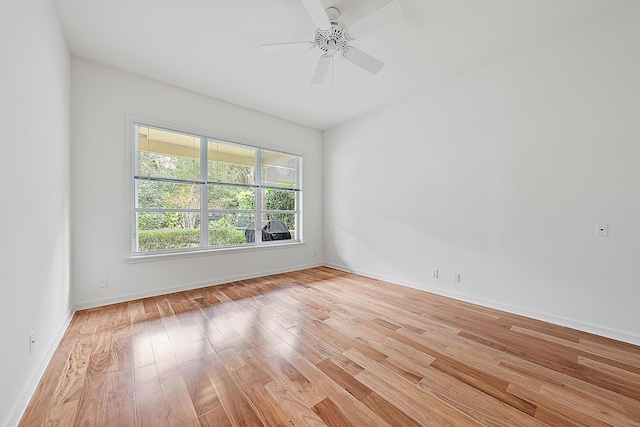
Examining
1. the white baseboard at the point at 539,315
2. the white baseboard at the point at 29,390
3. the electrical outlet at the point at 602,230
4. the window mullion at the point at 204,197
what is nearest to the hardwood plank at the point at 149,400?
the white baseboard at the point at 29,390

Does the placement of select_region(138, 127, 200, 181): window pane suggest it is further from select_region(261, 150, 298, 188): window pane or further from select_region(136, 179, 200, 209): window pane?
select_region(261, 150, 298, 188): window pane

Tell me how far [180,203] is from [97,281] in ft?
4.31

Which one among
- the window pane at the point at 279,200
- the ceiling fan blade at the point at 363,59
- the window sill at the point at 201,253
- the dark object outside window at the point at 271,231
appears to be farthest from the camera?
the window pane at the point at 279,200

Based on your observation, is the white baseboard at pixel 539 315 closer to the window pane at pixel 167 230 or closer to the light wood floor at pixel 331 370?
the light wood floor at pixel 331 370

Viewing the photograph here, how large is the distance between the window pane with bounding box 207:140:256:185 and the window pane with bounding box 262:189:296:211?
A: 38 cm

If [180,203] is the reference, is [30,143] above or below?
above

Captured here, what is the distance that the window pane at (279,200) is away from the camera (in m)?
4.59

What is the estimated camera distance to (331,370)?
69.5 inches

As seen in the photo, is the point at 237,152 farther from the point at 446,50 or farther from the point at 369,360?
the point at 369,360

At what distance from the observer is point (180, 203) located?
3631mm

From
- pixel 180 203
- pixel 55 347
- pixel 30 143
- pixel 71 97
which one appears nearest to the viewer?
pixel 30 143

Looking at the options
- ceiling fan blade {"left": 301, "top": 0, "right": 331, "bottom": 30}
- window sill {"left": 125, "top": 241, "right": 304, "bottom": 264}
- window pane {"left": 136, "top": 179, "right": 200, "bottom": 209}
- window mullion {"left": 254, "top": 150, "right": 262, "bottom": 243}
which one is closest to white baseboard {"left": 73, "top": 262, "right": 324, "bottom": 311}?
window sill {"left": 125, "top": 241, "right": 304, "bottom": 264}

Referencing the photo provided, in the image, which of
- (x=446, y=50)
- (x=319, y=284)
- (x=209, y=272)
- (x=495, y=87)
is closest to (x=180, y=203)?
(x=209, y=272)

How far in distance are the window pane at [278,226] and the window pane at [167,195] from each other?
48.6 inches
